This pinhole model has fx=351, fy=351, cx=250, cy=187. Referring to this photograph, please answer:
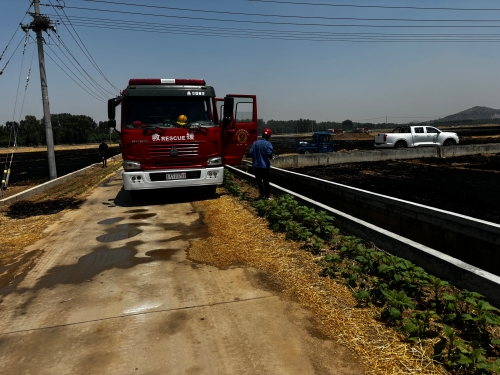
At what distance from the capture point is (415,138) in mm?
24344

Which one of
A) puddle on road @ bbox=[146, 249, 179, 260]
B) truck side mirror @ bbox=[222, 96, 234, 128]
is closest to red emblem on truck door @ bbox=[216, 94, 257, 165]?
truck side mirror @ bbox=[222, 96, 234, 128]

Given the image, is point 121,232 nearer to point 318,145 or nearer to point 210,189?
point 210,189

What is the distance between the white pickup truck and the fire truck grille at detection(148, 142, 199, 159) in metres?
19.0

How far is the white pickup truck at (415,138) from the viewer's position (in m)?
24.3

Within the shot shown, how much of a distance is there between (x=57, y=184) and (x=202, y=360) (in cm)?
1479

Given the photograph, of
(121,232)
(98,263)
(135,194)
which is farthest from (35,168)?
(98,263)

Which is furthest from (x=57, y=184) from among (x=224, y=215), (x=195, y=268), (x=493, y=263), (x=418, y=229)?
(x=493, y=263)

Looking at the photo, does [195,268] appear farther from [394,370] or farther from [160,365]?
[394,370]

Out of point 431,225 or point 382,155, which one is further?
point 382,155

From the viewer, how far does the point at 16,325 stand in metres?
3.53

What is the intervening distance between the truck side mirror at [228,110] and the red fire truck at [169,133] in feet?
0.09

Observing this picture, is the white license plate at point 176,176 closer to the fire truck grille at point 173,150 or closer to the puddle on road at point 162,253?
the fire truck grille at point 173,150

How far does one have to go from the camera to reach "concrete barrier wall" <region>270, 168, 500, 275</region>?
455 centimetres

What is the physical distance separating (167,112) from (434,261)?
7.26 metres
